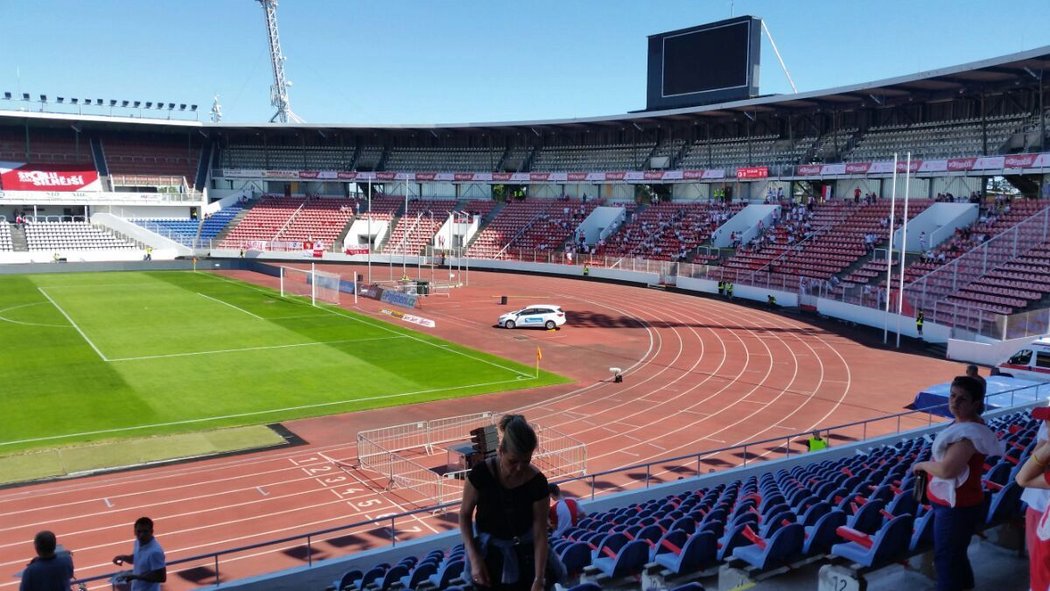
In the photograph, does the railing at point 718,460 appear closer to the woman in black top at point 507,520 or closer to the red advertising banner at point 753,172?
the woman in black top at point 507,520

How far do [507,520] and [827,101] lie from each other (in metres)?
57.0

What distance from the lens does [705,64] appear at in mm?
62281

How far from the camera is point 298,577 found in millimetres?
10312

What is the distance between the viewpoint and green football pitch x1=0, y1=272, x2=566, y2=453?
22875 millimetres

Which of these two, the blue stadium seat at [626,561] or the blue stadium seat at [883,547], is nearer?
the blue stadium seat at [883,547]

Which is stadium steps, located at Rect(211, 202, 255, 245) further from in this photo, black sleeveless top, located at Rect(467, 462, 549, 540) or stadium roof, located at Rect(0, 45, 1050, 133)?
black sleeveless top, located at Rect(467, 462, 549, 540)

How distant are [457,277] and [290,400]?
36.7m

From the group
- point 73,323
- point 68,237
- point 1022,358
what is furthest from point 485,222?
point 1022,358

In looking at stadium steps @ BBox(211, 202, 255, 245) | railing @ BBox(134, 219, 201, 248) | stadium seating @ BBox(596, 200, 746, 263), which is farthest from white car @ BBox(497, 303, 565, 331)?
stadium steps @ BBox(211, 202, 255, 245)

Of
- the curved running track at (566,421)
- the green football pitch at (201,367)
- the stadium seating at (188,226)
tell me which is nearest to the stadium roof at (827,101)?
the stadium seating at (188,226)

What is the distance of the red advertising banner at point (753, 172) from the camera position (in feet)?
192

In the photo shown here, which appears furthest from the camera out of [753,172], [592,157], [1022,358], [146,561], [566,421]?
[592,157]

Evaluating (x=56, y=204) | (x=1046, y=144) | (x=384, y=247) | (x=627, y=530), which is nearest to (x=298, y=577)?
(x=627, y=530)

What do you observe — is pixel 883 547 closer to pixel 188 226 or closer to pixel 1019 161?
pixel 1019 161
